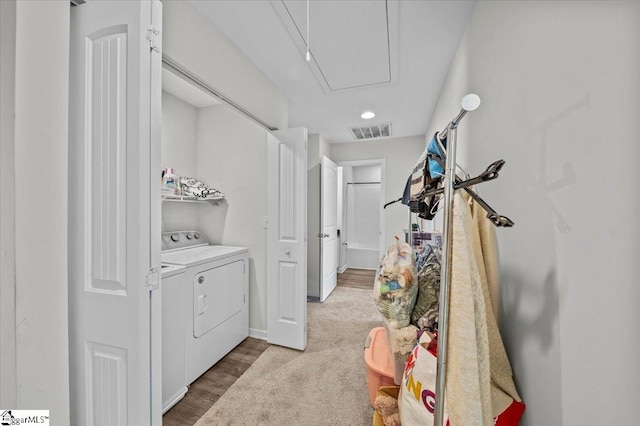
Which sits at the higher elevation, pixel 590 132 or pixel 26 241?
pixel 590 132

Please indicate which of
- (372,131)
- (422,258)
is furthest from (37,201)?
(372,131)

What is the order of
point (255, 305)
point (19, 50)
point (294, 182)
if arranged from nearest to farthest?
point (19, 50)
point (294, 182)
point (255, 305)

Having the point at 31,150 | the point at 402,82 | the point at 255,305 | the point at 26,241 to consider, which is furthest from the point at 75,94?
the point at 402,82

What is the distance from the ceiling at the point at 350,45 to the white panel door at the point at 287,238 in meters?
0.59

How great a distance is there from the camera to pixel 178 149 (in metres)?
2.43

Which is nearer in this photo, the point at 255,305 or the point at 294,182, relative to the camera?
the point at 294,182

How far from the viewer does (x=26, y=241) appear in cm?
73

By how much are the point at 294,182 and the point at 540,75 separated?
176 cm

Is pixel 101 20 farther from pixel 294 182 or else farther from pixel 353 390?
pixel 353 390

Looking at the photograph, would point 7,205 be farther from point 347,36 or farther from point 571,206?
point 347,36

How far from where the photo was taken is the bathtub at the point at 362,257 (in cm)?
537

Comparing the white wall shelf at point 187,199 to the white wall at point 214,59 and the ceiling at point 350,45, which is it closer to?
the white wall at point 214,59

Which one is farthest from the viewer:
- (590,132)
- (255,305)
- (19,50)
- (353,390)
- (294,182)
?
(255,305)

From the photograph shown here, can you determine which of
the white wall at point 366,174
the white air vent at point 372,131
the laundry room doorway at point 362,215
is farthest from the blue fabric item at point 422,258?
the white wall at point 366,174
